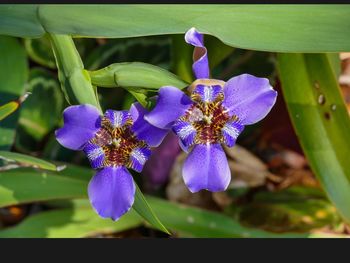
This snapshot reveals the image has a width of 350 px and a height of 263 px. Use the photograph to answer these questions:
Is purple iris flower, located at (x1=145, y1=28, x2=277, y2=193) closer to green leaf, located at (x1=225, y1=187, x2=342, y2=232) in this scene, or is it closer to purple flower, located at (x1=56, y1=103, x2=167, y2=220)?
purple flower, located at (x1=56, y1=103, x2=167, y2=220)

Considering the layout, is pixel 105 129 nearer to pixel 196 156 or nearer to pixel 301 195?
pixel 196 156

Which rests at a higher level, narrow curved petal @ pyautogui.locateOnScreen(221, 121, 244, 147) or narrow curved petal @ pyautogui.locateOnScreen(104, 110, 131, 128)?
narrow curved petal @ pyautogui.locateOnScreen(104, 110, 131, 128)

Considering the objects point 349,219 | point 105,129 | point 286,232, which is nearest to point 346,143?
point 349,219

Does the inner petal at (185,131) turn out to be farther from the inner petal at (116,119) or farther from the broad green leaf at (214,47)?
the broad green leaf at (214,47)

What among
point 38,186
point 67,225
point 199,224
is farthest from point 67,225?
point 199,224

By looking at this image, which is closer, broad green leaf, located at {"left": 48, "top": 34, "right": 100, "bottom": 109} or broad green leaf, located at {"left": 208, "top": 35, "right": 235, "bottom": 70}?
broad green leaf, located at {"left": 48, "top": 34, "right": 100, "bottom": 109}

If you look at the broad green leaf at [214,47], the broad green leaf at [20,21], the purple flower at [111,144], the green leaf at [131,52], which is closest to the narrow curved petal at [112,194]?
the purple flower at [111,144]

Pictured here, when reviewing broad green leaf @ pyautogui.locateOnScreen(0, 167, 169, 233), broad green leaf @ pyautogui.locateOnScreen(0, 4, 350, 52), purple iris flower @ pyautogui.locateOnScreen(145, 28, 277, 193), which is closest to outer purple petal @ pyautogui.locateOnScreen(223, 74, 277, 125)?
purple iris flower @ pyautogui.locateOnScreen(145, 28, 277, 193)

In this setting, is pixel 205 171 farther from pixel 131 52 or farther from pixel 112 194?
pixel 131 52
